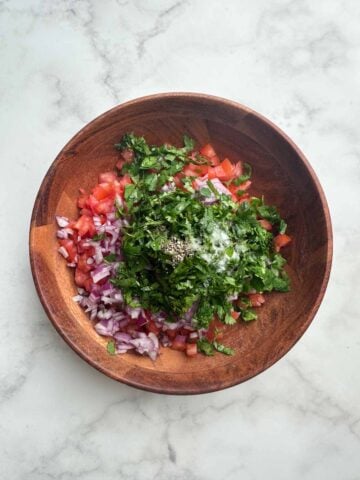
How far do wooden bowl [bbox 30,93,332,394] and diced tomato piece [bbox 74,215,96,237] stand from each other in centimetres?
7

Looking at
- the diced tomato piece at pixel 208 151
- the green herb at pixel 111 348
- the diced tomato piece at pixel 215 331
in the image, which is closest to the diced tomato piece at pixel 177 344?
the diced tomato piece at pixel 215 331

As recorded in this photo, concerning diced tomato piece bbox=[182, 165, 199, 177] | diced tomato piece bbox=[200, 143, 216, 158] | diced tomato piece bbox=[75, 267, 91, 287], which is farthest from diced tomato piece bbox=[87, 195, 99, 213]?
diced tomato piece bbox=[200, 143, 216, 158]

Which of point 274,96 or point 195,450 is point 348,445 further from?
point 274,96

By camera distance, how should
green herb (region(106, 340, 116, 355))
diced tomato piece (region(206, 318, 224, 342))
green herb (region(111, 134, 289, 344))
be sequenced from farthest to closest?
diced tomato piece (region(206, 318, 224, 342))
green herb (region(106, 340, 116, 355))
green herb (region(111, 134, 289, 344))

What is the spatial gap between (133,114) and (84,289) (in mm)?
720

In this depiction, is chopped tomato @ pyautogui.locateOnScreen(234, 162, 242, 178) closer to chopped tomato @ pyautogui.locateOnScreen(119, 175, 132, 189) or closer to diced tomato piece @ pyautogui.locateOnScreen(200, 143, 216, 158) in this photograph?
diced tomato piece @ pyautogui.locateOnScreen(200, 143, 216, 158)

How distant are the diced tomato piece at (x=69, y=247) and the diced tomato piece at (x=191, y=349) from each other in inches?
22.9

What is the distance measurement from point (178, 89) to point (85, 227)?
2.45 ft

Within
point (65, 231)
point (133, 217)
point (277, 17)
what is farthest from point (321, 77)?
point (65, 231)

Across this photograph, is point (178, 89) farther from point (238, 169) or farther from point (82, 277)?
point (82, 277)

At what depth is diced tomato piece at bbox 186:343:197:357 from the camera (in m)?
2.54

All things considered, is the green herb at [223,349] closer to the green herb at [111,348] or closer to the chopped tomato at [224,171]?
the green herb at [111,348]

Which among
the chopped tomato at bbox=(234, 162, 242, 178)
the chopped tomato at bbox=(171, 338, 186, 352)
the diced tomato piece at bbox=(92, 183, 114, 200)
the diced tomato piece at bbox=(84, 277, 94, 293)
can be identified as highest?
the chopped tomato at bbox=(234, 162, 242, 178)

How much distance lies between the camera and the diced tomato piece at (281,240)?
8.54 ft
